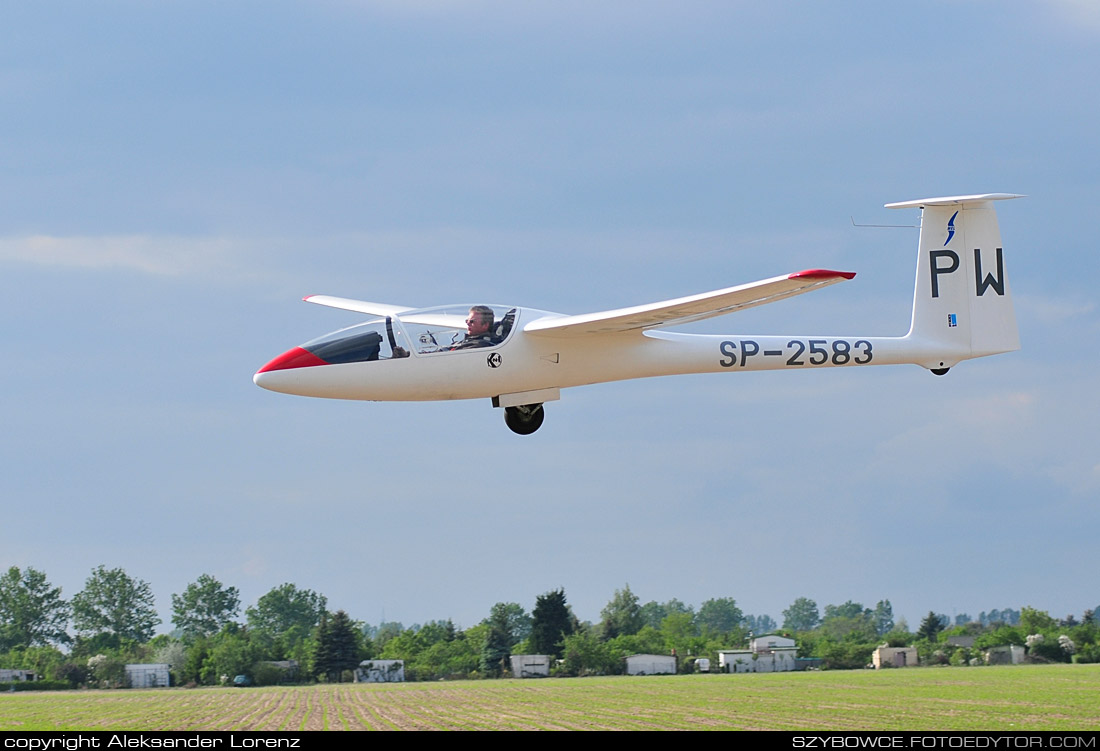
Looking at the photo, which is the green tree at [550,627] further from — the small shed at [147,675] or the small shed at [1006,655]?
the small shed at [1006,655]

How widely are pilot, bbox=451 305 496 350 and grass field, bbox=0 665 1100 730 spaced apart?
104 feet

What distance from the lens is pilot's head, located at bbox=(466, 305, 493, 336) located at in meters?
23.8

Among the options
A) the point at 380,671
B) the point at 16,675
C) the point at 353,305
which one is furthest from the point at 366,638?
the point at 353,305

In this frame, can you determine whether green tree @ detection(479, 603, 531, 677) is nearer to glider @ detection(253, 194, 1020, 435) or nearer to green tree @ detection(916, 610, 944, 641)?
green tree @ detection(916, 610, 944, 641)

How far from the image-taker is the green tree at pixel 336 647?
10288cm

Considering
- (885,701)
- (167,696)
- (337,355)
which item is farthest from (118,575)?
(337,355)

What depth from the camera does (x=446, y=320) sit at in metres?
23.8

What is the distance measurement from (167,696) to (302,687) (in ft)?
40.9

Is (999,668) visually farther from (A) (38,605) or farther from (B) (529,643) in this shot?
(A) (38,605)

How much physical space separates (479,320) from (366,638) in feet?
300

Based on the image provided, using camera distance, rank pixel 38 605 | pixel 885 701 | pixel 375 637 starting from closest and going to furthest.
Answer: pixel 885 701
pixel 375 637
pixel 38 605

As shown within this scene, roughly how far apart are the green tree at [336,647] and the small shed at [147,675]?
45.2 ft

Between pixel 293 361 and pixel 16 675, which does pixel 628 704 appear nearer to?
pixel 293 361

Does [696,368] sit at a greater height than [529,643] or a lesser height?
→ greater
